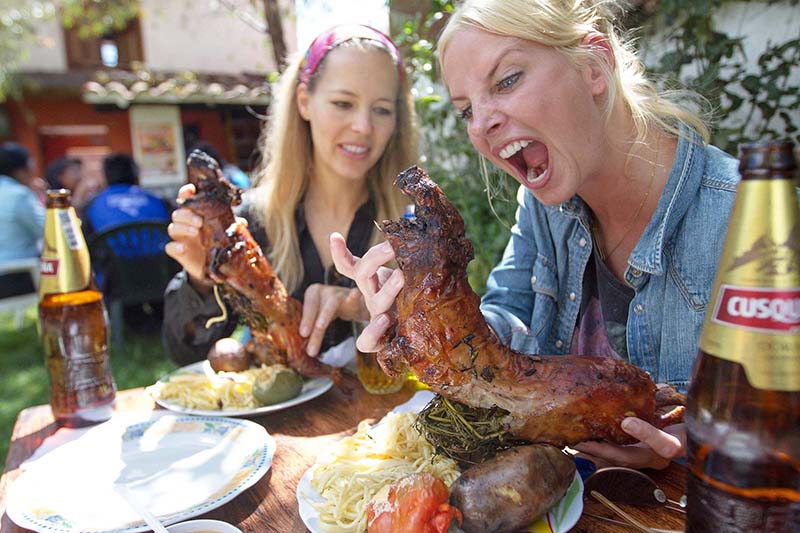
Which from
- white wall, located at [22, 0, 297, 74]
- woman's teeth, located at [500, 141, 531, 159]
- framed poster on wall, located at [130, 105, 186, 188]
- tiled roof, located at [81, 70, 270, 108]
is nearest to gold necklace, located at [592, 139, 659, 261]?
woman's teeth, located at [500, 141, 531, 159]

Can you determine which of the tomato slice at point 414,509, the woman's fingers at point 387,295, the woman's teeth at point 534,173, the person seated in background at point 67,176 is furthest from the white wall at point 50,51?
the tomato slice at point 414,509

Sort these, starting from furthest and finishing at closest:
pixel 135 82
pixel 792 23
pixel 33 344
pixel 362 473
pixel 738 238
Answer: pixel 135 82 → pixel 33 344 → pixel 792 23 → pixel 362 473 → pixel 738 238

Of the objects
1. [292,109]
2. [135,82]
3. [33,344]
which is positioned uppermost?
[135,82]

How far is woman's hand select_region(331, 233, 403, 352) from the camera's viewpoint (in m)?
1.36

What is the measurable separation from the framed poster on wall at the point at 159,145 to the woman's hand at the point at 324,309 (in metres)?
12.2

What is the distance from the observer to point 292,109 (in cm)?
311

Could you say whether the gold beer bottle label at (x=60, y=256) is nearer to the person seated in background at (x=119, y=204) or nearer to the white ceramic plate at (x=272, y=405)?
the white ceramic plate at (x=272, y=405)

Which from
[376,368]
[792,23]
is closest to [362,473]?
[376,368]

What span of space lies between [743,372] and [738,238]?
0.66ft

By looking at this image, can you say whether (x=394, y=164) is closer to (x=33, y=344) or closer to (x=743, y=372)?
(x=743, y=372)

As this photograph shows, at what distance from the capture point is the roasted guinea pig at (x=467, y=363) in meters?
1.27

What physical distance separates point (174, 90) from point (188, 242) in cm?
1035

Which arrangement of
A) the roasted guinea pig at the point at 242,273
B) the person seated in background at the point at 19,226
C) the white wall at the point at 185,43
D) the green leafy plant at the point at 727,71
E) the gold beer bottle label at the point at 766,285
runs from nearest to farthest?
1. the gold beer bottle label at the point at 766,285
2. the roasted guinea pig at the point at 242,273
3. the green leafy plant at the point at 727,71
4. the person seated in background at the point at 19,226
5. the white wall at the point at 185,43

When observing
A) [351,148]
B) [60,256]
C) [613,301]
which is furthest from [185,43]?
[613,301]
